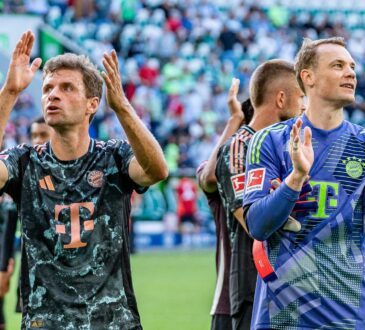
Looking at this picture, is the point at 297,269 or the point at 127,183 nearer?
the point at 297,269

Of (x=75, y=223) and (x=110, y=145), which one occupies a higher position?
(x=110, y=145)

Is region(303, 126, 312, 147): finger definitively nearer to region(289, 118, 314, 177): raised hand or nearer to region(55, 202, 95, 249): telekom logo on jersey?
region(289, 118, 314, 177): raised hand

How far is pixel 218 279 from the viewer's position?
6832 mm

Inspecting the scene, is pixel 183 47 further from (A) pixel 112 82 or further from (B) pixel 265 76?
(A) pixel 112 82

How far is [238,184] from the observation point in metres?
6.18

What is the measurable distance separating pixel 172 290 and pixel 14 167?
38.8ft

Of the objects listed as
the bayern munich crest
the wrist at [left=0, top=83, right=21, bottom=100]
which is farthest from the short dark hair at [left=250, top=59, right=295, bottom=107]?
the wrist at [left=0, top=83, right=21, bottom=100]

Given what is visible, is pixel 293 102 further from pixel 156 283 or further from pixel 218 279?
pixel 156 283

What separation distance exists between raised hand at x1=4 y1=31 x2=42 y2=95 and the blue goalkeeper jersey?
1.28 meters

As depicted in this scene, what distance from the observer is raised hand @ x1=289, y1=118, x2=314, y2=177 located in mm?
4871

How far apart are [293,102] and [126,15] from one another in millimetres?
26882

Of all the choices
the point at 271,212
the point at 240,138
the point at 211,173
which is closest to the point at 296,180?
the point at 271,212

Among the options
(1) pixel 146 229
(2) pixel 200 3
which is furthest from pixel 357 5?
(1) pixel 146 229

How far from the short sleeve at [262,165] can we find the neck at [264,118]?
1.11 meters
